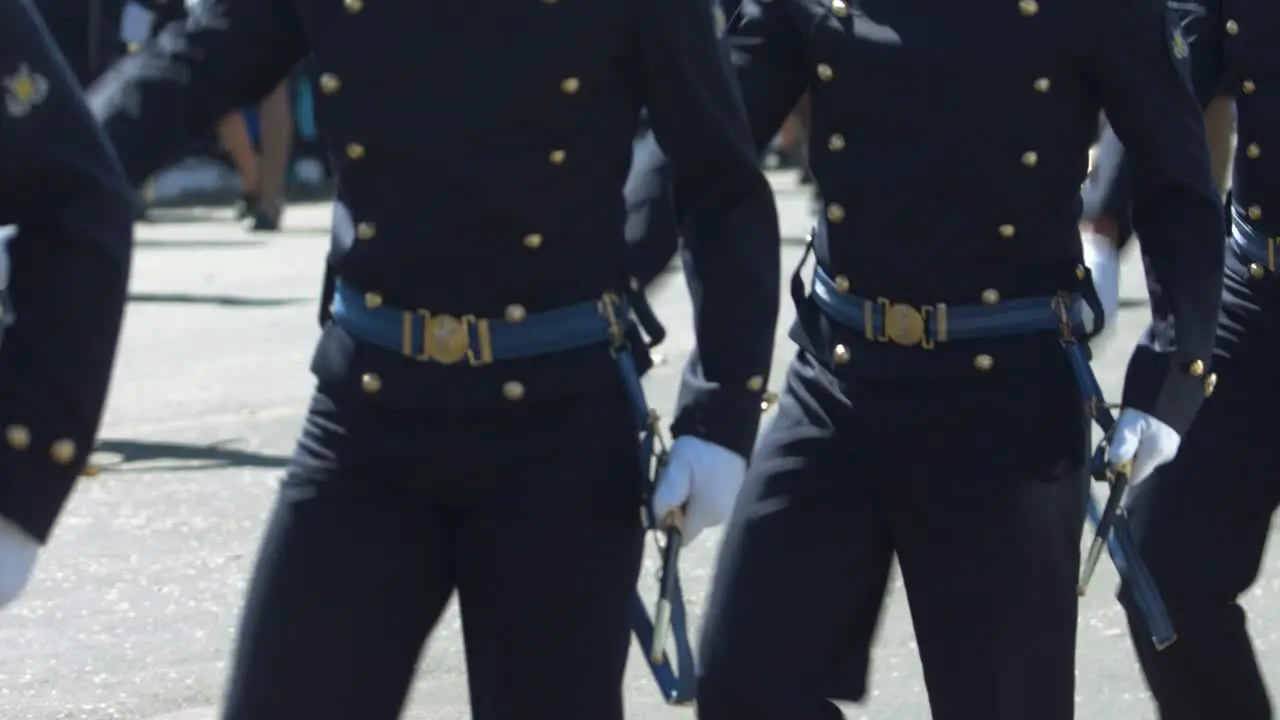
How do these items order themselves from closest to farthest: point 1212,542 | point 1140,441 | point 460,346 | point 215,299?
point 460,346
point 1140,441
point 1212,542
point 215,299

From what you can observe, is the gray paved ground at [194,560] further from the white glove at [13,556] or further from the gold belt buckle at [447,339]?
the white glove at [13,556]

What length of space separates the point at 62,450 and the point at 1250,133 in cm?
252

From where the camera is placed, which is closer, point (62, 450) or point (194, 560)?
point (62, 450)

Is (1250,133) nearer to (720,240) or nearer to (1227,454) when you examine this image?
(1227,454)

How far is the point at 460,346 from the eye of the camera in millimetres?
3096

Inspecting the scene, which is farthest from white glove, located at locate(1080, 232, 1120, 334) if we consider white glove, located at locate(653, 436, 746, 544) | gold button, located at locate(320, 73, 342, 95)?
gold button, located at locate(320, 73, 342, 95)

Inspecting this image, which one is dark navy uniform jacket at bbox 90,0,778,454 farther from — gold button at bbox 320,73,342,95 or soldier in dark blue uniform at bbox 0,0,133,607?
soldier in dark blue uniform at bbox 0,0,133,607

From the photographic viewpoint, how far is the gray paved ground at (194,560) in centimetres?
525

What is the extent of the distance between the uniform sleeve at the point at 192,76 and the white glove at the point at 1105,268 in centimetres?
123

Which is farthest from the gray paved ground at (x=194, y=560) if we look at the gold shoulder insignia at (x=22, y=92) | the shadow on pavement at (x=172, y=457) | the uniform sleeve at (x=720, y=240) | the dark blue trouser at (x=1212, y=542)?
the gold shoulder insignia at (x=22, y=92)

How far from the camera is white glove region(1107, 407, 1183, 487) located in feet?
11.8

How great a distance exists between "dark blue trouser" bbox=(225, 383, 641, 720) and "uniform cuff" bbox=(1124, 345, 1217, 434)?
92cm

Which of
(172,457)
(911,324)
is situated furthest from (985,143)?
(172,457)

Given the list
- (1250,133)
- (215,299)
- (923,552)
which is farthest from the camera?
(215,299)
